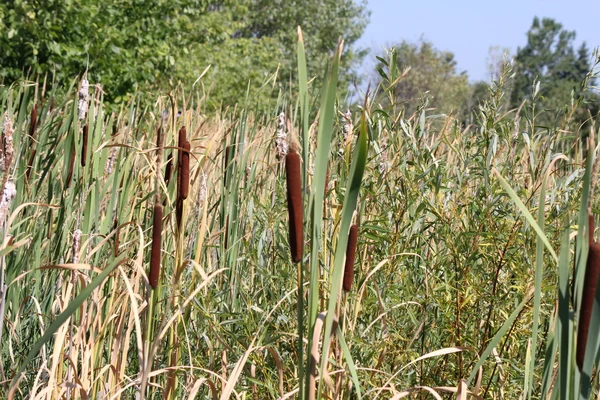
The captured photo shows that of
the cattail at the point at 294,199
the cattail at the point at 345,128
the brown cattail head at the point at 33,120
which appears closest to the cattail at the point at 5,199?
the cattail at the point at 294,199

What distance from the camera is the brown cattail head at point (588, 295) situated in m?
0.80

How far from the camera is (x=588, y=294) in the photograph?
0.82 metres

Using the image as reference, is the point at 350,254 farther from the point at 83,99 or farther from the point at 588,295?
the point at 83,99

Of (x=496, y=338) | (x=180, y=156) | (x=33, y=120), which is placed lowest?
(x=496, y=338)

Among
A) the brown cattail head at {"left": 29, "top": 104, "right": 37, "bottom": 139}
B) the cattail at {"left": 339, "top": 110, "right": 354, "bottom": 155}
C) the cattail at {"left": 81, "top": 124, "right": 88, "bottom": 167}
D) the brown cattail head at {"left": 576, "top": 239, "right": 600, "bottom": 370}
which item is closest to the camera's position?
the brown cattail head at {"left": 576, "top": 239, "right": 600, "bottom": 370}

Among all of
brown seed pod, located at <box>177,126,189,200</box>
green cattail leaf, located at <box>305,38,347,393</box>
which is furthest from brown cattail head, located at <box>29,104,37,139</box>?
green cattail leaf, located at <box>305,38,347,393</box>

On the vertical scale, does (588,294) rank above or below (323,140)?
below

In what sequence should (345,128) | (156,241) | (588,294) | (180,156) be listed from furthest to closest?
(345,128) → (180,156) → (156,241) → (588,294)

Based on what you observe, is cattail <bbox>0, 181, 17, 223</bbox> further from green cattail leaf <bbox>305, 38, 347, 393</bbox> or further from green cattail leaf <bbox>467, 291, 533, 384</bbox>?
green cattail leaf <bbox>467, 291, 533, 384</bbox>

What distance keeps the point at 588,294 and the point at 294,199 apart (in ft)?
1.11

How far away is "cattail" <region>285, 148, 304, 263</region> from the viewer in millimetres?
856

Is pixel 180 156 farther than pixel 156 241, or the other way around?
pixel 180 156

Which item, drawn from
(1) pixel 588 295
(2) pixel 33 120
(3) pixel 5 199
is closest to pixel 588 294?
(1) pixel 588 295

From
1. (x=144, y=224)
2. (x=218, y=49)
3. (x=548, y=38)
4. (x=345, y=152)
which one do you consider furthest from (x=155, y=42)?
(x=548, y=38)
